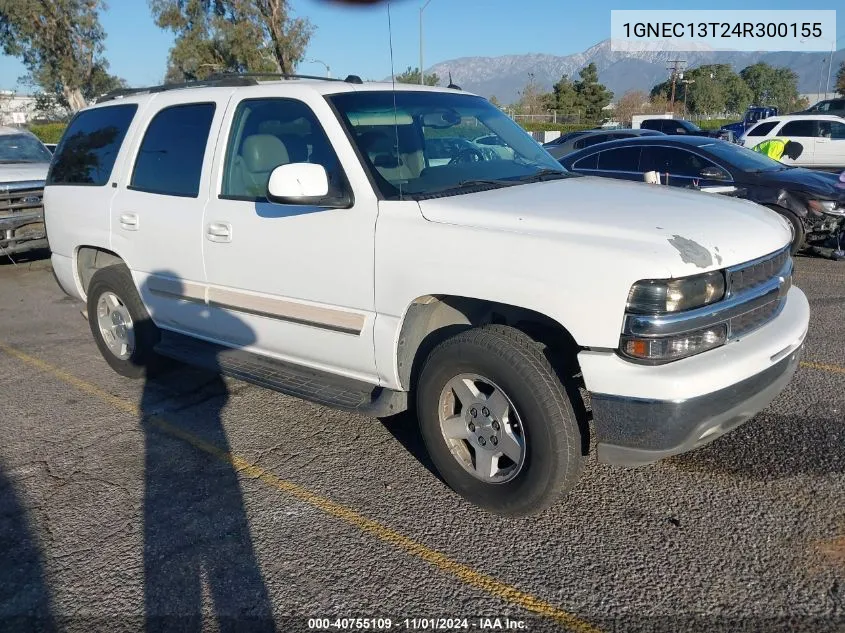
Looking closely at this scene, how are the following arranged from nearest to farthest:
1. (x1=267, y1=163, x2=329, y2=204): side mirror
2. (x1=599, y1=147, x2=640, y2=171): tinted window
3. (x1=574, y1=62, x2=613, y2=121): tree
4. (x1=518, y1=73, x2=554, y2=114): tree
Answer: (x1=267, y1=163, x2=329, y2=204): side mirror
(x1=599, y1=147, x2=640, y2=171): tinted window
(x1=574, y1=62, x2=613, y2=121): tree
(x1=518, y1=73, x2=554, y2=114): tree

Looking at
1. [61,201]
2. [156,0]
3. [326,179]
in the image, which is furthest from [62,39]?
[326,179]

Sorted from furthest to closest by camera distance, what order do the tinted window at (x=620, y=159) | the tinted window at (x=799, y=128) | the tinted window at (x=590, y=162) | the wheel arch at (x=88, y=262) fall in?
the tinted window at (x=799, y=128) < the tinted window at (x=590, y=162) < the tinted window at (x=620, y=159) < the wheel arch at (x=88, y=262)

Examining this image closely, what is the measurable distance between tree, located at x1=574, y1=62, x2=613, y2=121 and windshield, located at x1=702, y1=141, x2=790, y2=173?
178ft

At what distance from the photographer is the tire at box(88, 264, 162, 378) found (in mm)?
5184

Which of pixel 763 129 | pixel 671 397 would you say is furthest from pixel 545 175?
pixel 763 129

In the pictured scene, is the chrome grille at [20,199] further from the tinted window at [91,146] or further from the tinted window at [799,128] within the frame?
the tinted window at [799,128]

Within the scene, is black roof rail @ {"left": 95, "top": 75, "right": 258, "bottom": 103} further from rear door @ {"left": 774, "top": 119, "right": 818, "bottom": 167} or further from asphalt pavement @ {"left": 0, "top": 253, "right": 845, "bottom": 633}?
rear door @ {"left": 774, "top": 119, "right": 818, "bottom": 167}

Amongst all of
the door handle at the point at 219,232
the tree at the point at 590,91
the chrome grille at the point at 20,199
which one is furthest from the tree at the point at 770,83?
the door handle at the point at 219,232

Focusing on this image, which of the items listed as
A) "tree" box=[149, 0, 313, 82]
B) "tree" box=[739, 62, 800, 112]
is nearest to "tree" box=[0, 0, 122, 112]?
"tree" box=[149, 0, 313, 82]

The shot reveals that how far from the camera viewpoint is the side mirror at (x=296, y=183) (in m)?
3.47

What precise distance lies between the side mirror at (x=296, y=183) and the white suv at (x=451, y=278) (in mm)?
11

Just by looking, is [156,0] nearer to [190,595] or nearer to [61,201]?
[61,201]

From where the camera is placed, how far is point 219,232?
4285mm

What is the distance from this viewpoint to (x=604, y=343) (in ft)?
9.54
